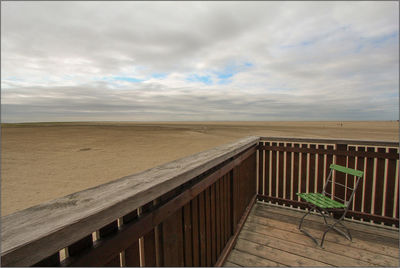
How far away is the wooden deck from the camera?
2.22m

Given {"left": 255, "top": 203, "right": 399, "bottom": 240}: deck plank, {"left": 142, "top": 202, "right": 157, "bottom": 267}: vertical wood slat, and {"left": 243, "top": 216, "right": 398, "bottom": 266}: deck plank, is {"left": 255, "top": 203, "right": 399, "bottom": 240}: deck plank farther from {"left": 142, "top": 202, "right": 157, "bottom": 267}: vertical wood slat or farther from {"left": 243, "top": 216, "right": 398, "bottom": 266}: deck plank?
{"left": 142, "top": 202, "right": 157, "bottom": 267}: vertical wood slat

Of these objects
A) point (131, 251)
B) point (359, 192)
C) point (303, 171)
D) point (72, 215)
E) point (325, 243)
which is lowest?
point (325, 243)

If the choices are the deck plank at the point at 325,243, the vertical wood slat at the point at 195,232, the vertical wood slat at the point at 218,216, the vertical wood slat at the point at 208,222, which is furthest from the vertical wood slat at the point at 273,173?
the vertical wood slat at the point at 195,232

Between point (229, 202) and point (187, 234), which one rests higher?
point (187, 234)

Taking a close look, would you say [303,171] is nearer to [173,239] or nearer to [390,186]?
[390,186]

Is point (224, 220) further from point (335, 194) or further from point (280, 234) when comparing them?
point (335, 194)

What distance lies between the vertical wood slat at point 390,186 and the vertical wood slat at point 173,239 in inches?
131

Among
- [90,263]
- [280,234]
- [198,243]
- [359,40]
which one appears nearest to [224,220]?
[198,243]

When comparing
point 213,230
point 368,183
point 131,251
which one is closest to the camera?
point 131,251

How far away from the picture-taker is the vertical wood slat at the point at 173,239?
1185 mm

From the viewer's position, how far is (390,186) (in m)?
2.88

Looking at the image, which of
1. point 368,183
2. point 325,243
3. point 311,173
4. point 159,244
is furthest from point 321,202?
point 159,244

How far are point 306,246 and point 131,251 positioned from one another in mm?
2481

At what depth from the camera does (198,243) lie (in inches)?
63.4
